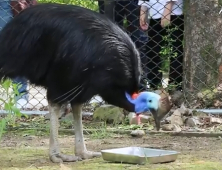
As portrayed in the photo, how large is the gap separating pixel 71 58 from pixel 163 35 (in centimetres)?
262

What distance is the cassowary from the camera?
4.11 m

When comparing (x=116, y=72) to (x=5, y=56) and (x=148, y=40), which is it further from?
(x=148, y=40)

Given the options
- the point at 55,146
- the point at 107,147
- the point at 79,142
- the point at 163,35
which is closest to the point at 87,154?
the point at 79,142

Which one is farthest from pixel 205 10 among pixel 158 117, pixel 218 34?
pixel 158 117

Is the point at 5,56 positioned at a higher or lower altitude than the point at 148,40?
lower

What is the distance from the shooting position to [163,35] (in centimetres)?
662

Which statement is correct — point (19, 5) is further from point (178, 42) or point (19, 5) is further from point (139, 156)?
point (139, 156)

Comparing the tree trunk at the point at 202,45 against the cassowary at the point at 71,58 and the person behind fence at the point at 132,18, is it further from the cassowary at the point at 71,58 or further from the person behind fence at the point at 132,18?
the cassowary at the point at 71,58

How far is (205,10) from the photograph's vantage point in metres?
6.23

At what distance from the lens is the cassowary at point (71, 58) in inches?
162

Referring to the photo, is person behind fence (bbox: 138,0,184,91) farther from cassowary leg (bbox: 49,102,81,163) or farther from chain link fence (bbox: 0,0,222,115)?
cassowary leg (bbox: 49,102,81,163)

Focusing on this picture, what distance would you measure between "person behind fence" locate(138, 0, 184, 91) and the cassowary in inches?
81.0

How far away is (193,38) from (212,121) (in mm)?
966

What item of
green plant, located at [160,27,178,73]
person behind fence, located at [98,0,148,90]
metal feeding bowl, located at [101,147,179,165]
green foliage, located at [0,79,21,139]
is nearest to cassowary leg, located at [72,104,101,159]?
metal feeding bowl, located at [101,147,179,165]
